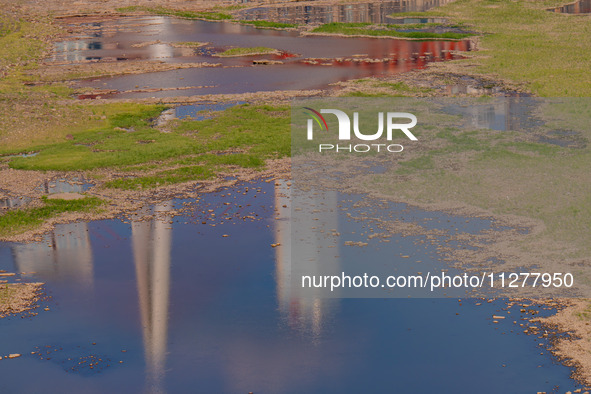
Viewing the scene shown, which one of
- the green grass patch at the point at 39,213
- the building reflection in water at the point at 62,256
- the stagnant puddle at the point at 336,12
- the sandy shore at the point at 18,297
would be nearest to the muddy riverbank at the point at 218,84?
the green grass patch at the point at 39,213

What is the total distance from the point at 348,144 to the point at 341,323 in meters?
11.8

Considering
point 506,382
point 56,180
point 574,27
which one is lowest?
point 506,382

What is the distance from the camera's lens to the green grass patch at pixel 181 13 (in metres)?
65.2

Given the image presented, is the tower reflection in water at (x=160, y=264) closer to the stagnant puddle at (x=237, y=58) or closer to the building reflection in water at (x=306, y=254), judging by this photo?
the building reflection in water at (x=306, y=254)

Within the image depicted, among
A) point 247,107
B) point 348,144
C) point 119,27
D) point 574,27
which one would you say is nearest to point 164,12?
point 119,27

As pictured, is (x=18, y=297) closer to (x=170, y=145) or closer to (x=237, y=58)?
(x=170, y=145)

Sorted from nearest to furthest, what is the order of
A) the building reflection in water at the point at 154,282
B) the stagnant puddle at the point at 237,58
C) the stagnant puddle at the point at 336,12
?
the building reflection in water at the point at 154,282
the stagnant puddle at the point at 237,58
the stagnant puddle at the point at 336,12

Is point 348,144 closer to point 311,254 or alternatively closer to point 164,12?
point 311,254

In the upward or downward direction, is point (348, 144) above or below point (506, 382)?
above

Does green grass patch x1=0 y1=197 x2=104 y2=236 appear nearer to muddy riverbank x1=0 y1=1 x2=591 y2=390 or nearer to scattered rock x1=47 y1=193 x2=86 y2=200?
scattered rock x1=47 y1=193 x2=86 y2=200

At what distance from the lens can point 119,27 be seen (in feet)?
204

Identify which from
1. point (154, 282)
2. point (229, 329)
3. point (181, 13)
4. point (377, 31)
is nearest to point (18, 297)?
point (154, 282)

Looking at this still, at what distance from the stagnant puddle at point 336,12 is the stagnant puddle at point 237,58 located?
627 centimetres

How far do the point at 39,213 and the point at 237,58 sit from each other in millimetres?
24521
